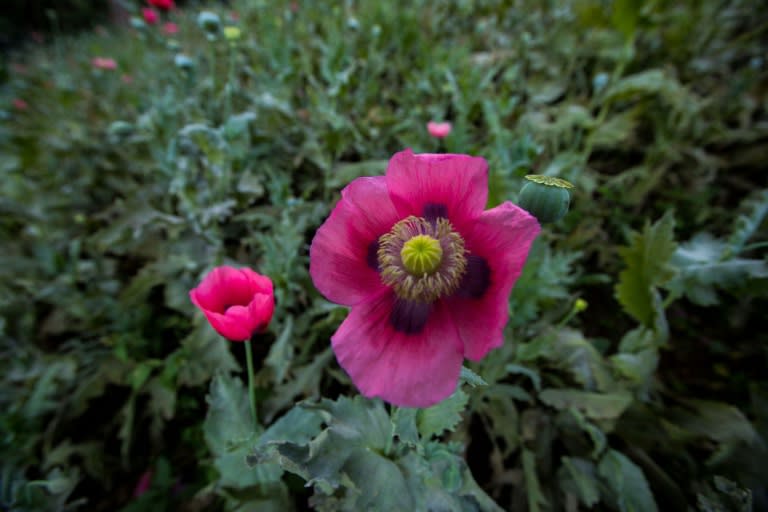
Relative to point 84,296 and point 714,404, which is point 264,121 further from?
point 714,404

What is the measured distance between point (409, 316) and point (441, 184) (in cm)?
26

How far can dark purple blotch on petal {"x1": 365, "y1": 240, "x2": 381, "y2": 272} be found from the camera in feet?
2.69

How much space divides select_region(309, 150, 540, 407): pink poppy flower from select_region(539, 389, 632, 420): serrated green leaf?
74 cm

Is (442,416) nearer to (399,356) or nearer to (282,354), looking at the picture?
(399,356)

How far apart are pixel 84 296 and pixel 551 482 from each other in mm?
2054

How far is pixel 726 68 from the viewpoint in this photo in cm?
257

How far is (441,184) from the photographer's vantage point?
756 mm

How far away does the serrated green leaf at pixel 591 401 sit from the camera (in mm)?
1231

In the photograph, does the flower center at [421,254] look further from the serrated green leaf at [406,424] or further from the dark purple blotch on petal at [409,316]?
the serrated green leaf at [406,424]

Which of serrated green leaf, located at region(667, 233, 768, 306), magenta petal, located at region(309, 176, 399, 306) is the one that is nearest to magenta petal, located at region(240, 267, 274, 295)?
magenta petal, located at region(309, 176, 399, 306)

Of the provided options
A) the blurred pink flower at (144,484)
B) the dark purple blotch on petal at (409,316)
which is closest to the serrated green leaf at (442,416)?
the dark purple blotch on petal at (409,316)

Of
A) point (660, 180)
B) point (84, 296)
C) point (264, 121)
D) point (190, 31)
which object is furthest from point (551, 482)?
point (190, 31)

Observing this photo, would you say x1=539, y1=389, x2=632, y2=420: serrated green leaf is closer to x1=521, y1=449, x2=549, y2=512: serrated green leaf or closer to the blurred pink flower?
x1=521, y1=449, x2=549, y2=512: serrated green leaf

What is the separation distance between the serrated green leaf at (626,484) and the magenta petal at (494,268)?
2.66 feet
